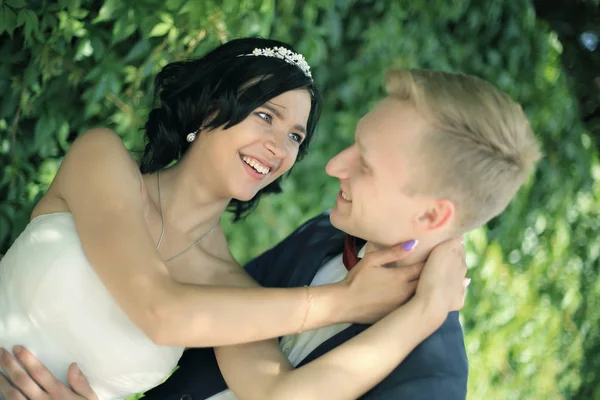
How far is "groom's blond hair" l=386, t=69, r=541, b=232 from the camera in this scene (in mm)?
2000

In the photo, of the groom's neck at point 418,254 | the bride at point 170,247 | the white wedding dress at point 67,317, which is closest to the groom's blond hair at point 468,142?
the groom's neck at point 418,254

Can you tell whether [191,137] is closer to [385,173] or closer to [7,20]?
[385,173]

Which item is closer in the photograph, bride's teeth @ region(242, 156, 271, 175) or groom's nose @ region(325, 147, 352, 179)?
groom's nose @ region(325, 147, 352, 179)

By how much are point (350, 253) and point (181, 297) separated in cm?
53

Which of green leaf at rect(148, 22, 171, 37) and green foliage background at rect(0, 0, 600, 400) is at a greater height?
green leaf at rect(148, 22, 171, 37)

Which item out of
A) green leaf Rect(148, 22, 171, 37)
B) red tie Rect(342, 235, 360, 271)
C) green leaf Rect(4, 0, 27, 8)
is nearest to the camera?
red tie Rect(342, 235, 360, 271)

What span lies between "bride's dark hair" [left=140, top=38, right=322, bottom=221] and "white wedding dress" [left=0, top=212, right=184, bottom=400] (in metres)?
0.43

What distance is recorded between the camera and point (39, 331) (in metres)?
2.20

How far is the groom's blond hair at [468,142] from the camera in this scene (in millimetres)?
2000

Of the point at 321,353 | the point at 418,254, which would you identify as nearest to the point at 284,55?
the point at 418,254

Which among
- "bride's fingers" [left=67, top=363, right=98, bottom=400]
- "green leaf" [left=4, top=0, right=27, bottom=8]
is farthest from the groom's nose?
"green leaf" [left=4, top=0, right=27, bottom=8]

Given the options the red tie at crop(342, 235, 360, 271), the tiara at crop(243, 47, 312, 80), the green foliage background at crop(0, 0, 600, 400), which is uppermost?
the tiara at crop(243, 47, 312, 80)

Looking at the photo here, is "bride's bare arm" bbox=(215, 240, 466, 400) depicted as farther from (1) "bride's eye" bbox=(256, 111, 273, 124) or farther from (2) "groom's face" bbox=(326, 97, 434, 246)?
(1) "bride's eye" bbox=(256, 111, 273, 124)

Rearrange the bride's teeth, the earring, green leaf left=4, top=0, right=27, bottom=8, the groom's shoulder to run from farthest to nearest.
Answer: green leaf left=4, top=0, right=27, bottom=8
the earring
the bride's teeth
the groom's shoulder
